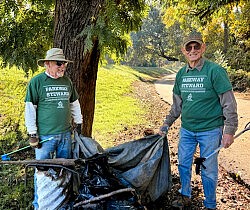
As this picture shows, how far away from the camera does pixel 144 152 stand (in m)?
3.53

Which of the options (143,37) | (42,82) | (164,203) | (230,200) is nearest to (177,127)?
(230,200)

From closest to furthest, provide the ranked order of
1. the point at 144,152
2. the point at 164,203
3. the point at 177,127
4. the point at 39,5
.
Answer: the point at 144,152 < the point at 164,203 < the point at 39,5 < the point at 177,127

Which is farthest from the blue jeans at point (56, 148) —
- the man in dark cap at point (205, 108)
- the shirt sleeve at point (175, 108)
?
the man in dark cap at point (205, 108)

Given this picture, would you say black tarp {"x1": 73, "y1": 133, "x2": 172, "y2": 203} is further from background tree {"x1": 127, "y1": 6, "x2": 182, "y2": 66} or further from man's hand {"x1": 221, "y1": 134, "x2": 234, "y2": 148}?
background tree {"x1": 127, "y1": 6, "x2": 182, "y2": 66}

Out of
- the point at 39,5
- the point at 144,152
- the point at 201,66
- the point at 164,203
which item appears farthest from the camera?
the point at 39,5

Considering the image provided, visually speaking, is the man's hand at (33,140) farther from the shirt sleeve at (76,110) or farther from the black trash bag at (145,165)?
the black trash bag at (145,165)

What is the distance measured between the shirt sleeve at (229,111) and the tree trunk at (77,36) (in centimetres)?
185

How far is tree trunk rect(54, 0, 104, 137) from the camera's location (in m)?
4.20

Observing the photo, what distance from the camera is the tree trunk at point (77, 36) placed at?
420 cm

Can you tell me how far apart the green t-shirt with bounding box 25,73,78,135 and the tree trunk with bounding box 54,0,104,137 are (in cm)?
89

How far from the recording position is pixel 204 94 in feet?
10.6

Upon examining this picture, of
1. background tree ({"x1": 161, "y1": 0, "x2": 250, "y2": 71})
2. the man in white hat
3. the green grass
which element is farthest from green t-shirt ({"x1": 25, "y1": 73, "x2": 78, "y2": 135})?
the green grass

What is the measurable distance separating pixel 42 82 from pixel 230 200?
2893 mm

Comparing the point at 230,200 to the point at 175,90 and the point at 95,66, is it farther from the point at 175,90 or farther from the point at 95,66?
the point at 95,66
